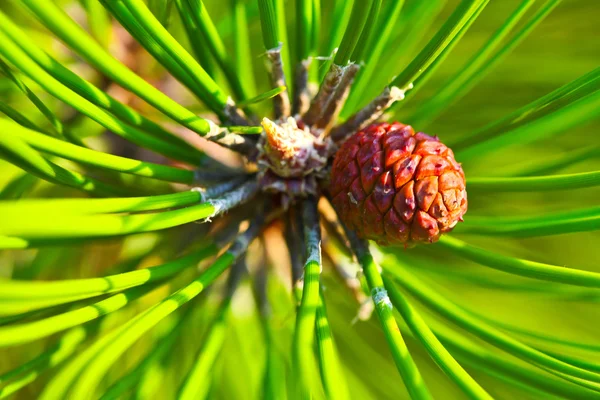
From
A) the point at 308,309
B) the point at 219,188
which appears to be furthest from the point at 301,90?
the point at 308,309

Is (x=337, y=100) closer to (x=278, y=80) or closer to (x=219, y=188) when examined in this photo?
(x=278, y=80)

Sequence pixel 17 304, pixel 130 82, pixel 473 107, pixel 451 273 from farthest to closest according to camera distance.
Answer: pixel 473 107
pixel 451 273
pixel 130 82
pixel 17 304

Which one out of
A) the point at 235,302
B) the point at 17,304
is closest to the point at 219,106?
the point at 17,304

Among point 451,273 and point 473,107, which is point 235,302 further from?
point 473,107

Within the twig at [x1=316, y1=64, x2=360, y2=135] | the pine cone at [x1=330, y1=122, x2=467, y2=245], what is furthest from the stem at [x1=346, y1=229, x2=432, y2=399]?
the twig at [x1=316, y1=64, x2=360, y2=135]

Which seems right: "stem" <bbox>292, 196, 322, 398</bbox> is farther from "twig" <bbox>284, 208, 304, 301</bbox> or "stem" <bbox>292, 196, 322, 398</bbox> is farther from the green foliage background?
the green foliage background

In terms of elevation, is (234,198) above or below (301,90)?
below
